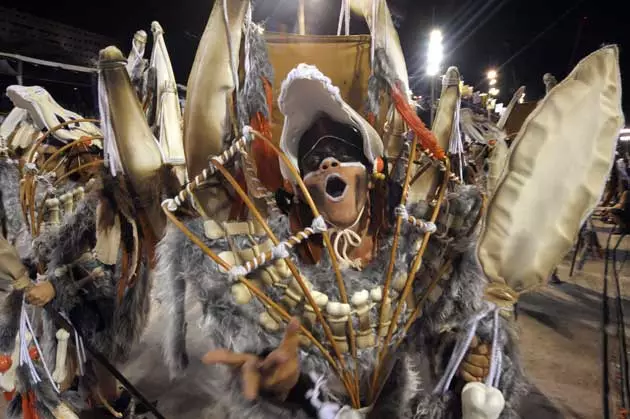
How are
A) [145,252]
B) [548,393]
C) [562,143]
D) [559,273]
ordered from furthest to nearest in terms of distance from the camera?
[559,273], [548,393], [145,252], [562,143]

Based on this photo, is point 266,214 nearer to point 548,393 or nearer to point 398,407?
point 398,407

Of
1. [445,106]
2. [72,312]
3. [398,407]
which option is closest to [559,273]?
[445,106]

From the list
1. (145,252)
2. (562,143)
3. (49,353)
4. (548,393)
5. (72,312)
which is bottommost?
(548,393)

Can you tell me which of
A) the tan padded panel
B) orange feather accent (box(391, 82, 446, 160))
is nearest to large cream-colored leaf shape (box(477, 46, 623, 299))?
orange feather accent (box(391, 82, 446, 160))

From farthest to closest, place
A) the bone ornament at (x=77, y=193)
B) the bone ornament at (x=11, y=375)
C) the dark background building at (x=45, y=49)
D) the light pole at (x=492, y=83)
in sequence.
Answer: the light pole at (x=492, y=83) → the dark background building at (x=45, y=49) → the bone ornament at (x=77, y=193) → the bone ornament at (x=11, y=375)

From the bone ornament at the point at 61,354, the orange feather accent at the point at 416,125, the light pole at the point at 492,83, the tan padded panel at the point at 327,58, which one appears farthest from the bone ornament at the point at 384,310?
the light pole at the point at 492,83

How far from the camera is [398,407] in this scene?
4.27 feet

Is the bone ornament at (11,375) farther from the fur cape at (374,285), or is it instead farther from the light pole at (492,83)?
the light pole at (492,83)

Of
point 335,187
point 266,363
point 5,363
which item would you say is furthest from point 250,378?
point 5,363

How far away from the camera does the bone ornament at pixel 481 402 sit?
3.07 feet

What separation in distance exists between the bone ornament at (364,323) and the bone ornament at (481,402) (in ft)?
1.00

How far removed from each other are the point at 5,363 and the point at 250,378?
1.30m

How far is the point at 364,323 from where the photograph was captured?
1182mm

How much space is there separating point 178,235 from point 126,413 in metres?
1.28
